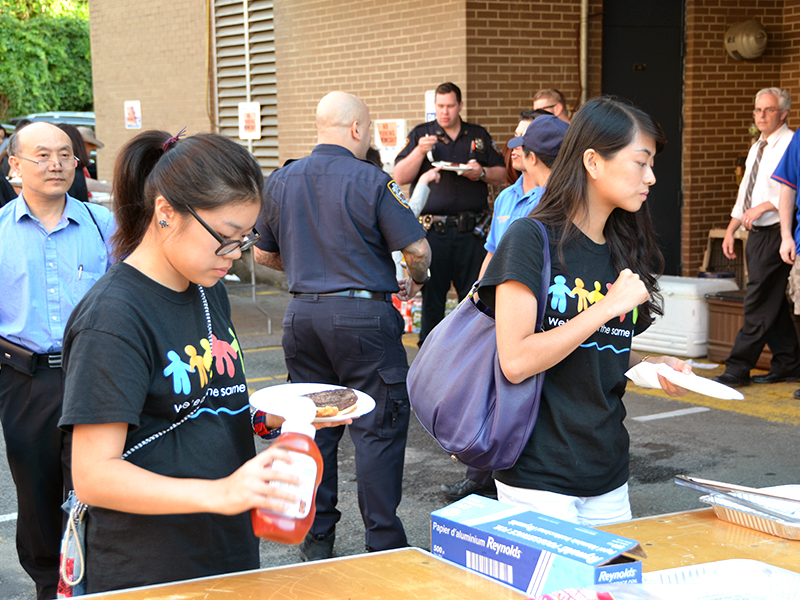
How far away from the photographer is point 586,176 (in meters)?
2.72

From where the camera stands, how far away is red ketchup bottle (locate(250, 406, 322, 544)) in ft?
5.61

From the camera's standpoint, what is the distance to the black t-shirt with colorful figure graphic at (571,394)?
261cm

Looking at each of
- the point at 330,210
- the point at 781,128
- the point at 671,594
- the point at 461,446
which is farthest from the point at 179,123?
the point at 671,594

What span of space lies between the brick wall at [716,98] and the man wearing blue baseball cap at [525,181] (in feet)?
19.1

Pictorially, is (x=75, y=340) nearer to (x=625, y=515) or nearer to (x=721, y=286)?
(x=625, y=515)

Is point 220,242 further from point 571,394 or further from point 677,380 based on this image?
point 677,380

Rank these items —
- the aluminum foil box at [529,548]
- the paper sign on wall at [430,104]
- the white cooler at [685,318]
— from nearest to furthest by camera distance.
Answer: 1. the aluminum foil box at [529,548]
2. the white cooler at [685,318]
3. the paper sign on wall at [430,104]

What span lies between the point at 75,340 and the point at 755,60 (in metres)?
10.3

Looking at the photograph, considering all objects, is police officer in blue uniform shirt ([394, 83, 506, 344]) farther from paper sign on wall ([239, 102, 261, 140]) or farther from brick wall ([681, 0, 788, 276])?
paper sign on wall ([239, 102, 261, 140])

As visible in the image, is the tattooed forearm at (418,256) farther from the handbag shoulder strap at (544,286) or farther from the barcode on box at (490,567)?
the barcode on box at (490,567)

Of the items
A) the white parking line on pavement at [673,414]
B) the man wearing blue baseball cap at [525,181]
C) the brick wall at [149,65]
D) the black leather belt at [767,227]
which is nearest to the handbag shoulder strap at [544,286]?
the man wearing blue baseball cap at [525,181]

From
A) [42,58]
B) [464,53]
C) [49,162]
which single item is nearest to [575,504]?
[49,162]

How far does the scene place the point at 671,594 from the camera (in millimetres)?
1830

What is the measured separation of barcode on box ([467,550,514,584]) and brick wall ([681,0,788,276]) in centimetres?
918
